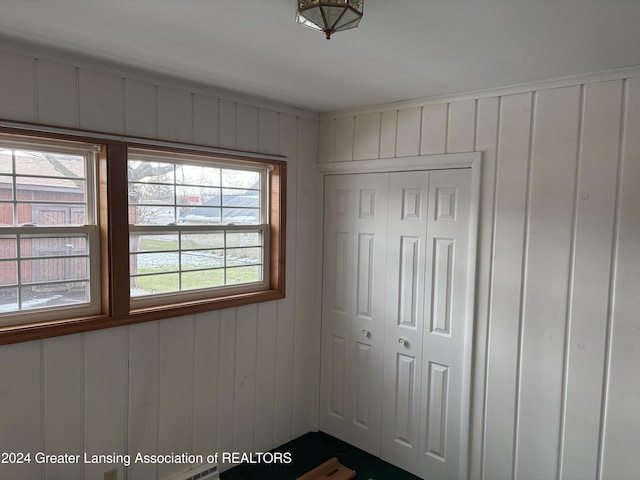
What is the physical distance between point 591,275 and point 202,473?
2462mm

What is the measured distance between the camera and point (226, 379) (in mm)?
2838

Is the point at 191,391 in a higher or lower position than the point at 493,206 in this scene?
lower

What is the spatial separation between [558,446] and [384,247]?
1489mm

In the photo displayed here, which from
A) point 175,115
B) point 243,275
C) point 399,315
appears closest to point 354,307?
point 399,315

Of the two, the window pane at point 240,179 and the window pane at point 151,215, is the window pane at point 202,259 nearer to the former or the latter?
the window pane at point 151,215

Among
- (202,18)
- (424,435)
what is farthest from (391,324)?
(202,18)

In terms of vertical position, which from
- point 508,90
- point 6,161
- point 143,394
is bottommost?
point 143,394

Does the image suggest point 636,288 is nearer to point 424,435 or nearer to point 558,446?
point 558,446

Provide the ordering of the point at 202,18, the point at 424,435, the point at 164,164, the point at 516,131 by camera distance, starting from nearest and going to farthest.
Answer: the point at 202,18 < the point at 516,131 < the point at 164,164 < the point at 424,435

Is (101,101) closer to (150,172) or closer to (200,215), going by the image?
(150,172)

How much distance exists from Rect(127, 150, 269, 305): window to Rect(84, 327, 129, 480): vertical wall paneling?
0.29 metres

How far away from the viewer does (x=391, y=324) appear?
297 cm

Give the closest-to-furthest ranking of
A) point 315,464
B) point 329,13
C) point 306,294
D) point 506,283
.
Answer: point 329,13 < point 506,283 < point 315,464 < point 306,294

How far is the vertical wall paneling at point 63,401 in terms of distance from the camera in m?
2.10
